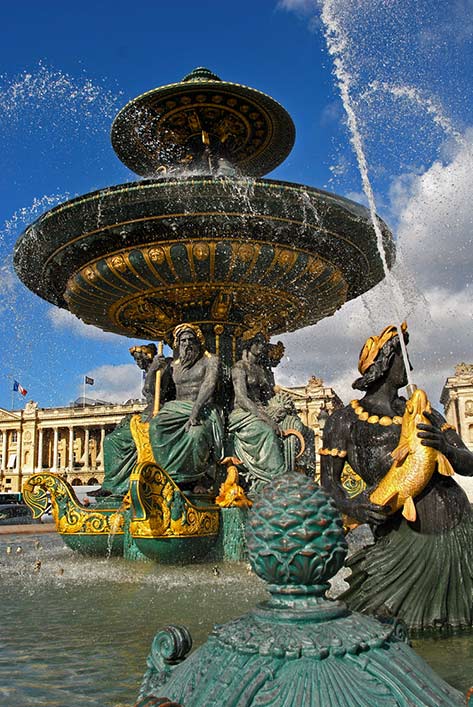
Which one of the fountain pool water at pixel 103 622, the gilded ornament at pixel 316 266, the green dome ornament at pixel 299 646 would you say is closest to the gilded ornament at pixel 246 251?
the gilded ornament at pixel 316 266

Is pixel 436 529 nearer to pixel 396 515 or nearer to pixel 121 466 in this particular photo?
pixel 396 515

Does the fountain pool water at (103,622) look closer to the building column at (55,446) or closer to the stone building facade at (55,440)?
the stone building facade at (55,440)

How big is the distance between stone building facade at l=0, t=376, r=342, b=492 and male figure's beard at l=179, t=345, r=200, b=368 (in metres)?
71.7

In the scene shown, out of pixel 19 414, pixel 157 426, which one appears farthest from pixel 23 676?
pixel 19 414

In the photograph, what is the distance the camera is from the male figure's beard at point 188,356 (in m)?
7.41

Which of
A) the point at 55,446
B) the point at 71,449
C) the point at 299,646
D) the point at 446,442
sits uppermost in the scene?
the point at 55,446

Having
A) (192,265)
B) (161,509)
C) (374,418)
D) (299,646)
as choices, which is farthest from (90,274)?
(299,646)

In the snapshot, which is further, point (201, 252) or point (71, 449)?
point (71, 449)

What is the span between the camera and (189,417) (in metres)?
7.05

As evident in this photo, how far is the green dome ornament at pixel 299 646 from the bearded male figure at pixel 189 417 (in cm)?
544

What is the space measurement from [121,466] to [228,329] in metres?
1.98

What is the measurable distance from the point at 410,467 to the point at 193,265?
469 cm

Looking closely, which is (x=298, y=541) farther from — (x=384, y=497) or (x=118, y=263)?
(x=118, y=263)

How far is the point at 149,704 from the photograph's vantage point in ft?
3.91
